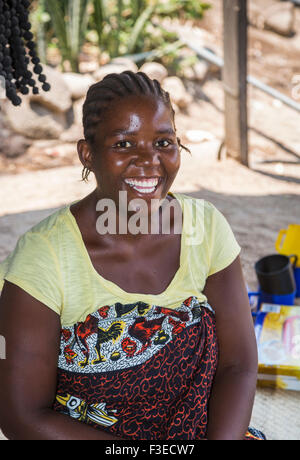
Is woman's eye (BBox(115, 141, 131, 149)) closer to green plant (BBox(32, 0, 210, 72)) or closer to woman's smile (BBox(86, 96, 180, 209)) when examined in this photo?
woman's smile (BBox(86, 96, 180, 209))

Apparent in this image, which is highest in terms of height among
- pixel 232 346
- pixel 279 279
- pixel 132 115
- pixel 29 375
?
pixel 132 115

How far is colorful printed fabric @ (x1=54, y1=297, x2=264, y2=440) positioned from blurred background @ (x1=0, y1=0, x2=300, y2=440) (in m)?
0.85

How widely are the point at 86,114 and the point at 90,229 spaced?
301 mm

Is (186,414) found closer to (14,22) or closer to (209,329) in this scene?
(209,329)

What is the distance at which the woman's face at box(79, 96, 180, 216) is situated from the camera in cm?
132

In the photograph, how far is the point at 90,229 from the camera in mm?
1418

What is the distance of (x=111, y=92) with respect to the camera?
1342mm

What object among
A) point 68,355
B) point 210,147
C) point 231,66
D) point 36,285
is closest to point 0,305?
point 36,285

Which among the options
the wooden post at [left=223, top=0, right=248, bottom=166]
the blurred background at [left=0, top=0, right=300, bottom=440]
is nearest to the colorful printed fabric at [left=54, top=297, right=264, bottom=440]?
the blurred background at [left=0, top=0, right=300, bottom=440]

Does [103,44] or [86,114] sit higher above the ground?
[86,114]

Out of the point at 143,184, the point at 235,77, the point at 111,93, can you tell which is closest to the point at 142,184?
the point at 143,184

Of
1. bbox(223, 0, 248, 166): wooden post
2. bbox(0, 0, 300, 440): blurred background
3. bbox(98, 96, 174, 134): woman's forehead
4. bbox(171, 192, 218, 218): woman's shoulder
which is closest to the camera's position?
bbox(98, 96, 174, 134): woman's forehead

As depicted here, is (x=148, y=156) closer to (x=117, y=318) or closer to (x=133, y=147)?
(x=133, y=147)

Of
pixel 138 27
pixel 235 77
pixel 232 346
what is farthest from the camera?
pixel 138 27
